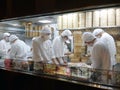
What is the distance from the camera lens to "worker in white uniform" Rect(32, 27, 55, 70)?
373 cm

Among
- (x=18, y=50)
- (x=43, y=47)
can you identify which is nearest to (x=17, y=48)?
(x=18, y=50)

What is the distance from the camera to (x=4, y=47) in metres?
4.57

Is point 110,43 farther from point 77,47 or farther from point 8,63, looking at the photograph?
point 8,63

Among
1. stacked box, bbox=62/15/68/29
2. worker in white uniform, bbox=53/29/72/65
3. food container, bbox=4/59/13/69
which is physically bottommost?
food container, bbox=4/59/13/69

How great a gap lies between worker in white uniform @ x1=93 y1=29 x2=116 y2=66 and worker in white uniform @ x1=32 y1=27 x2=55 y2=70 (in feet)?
2.63

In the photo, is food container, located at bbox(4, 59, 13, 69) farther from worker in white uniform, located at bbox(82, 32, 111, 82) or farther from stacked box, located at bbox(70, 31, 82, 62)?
worker in white uniform, located at bbox(82, 32, 111, 82)

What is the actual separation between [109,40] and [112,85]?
0.98m

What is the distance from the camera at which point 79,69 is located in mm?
2879

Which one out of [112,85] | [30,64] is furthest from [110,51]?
[30,64]

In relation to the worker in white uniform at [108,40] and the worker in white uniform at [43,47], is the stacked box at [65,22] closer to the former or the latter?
the worker in white uniform at [43,47]

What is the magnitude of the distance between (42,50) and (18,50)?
67cm

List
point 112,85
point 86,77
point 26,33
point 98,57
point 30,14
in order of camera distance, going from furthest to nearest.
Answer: point 26,33 < point 30,14 < point 98,57 < point 86,77 < point 112,85

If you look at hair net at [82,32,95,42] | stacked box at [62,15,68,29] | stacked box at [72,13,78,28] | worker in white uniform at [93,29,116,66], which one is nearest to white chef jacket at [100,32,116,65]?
worker in white uniform at [93,29,116,66]

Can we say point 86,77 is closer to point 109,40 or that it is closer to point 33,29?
point 109,40
